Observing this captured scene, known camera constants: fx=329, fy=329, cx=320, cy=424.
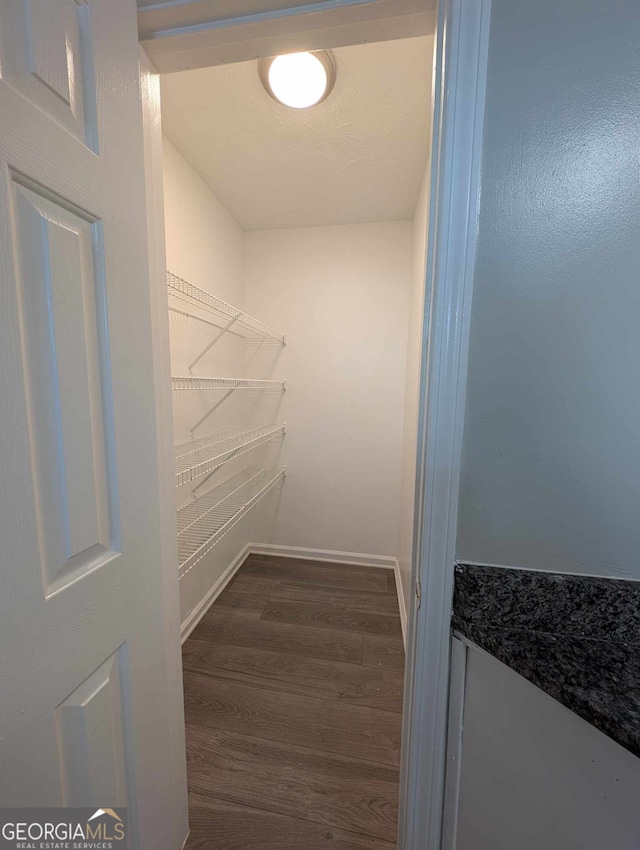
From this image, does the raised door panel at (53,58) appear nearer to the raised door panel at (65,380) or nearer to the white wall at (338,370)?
the raised door panel at (65,380)

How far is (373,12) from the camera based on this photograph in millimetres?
654

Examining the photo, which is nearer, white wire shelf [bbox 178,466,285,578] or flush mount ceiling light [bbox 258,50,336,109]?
flush mount ceiling light [bbox 258,50,336,109]

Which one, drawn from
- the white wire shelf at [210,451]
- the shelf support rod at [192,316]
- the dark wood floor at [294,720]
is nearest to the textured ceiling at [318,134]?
the shelf support rod at [192,316]

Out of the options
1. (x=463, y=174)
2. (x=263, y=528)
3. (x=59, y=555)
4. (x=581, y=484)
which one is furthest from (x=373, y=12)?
(x=263, y=528)

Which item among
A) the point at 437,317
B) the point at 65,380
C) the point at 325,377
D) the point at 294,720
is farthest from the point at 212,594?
the point at 437,317

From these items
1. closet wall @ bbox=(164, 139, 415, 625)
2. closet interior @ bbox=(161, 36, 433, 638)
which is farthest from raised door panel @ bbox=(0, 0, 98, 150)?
closet wall @ bbox=(164, 139, 415, 625)

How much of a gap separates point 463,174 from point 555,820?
109 centimetres

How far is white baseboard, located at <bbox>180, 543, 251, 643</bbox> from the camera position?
1.80 meters

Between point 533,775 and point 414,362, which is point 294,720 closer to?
point 533,775

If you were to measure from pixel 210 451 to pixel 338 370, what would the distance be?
3.74 feet

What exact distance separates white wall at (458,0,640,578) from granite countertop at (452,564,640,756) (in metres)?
0.04

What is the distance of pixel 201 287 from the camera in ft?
5.96

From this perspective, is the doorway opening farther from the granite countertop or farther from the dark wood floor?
the granite countertop

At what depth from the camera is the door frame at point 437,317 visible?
1.83 feet
